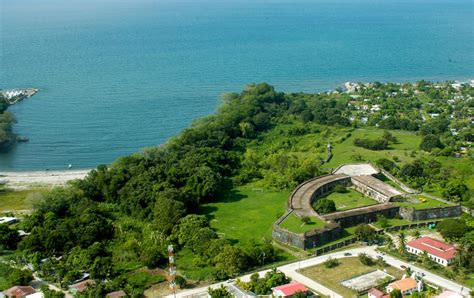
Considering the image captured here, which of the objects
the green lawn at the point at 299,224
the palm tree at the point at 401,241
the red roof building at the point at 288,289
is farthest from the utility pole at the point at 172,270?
the palm tree at the point at 401,241

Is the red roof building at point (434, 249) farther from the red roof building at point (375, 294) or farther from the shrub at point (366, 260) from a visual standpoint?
the red roof building at point (375, 294)

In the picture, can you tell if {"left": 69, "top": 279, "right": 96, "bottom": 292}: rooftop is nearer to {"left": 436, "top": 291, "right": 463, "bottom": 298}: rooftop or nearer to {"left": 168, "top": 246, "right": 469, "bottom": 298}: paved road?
{"left": 168, "top": 246, "right": 469, "bottom": 298}: paved road

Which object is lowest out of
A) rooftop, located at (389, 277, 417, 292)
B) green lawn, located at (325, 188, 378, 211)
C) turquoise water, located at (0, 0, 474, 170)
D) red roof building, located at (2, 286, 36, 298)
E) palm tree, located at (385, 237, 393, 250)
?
red roof building, located at (2, 286, 36, 298)

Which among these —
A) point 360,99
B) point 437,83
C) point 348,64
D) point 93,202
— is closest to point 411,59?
point 348,64

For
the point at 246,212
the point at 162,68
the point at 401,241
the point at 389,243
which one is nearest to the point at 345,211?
the point at 389,243

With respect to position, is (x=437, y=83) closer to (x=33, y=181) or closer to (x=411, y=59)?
(x=411, y=59)

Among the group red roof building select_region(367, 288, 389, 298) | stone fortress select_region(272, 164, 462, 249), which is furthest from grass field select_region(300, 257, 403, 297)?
stone fortress select_region(272, 164, 462, 249)
